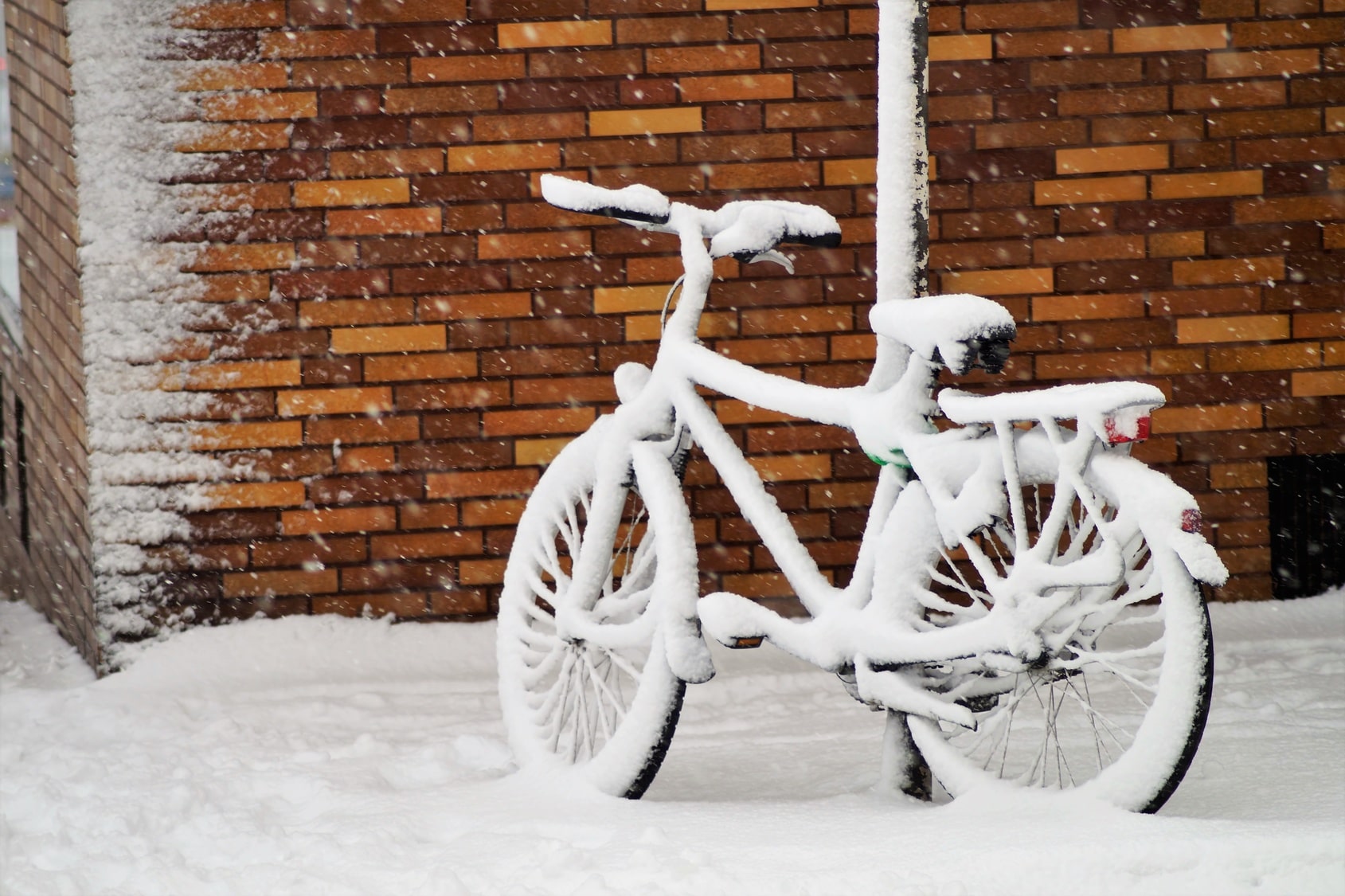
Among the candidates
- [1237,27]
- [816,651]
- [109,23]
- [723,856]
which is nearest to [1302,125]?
[1237,27]

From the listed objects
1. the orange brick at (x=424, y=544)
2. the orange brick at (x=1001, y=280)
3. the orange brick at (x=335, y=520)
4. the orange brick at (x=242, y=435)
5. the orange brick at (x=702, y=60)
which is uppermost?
the orange brick at (x=702, y=60)

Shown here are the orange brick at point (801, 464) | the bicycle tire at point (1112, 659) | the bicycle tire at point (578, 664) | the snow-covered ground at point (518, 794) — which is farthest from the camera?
the orange brick at point (801, 464)

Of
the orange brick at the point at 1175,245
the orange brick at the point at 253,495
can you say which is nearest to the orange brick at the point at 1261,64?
the orange brick at the point at 1175,245

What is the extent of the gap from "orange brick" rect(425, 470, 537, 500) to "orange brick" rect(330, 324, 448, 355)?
425 millimetres

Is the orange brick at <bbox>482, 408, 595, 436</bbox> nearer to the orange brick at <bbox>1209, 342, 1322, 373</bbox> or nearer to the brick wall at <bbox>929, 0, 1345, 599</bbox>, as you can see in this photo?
the brick wall at <bbox>929, 0, 1345, 599</bbox>

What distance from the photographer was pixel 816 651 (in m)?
3.01

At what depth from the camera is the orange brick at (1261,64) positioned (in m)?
4.58

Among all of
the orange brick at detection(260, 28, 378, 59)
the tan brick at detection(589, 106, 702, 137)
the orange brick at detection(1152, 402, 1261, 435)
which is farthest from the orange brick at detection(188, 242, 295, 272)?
the orange brick at detection(1152, 402, 1261, 435)

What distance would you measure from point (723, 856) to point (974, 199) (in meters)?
2.54

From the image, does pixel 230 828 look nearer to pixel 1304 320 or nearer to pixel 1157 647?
pixel 1157 647

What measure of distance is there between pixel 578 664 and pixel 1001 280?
2035 millimetres

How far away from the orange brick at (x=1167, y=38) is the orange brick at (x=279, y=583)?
309 centimetres

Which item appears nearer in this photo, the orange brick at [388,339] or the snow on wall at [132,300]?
the snow on wall at [132,300]

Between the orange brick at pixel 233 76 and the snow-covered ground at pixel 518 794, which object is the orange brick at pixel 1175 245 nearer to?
the snow-covered ground at pixel 518 794
